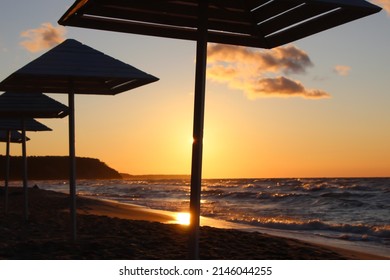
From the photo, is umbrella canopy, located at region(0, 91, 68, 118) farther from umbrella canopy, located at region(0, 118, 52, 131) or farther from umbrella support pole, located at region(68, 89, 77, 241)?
umbrella canopy, located at region(0, 118, 52, 131)

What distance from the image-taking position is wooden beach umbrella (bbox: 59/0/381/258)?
502cm

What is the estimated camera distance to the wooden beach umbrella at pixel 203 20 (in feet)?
16.5

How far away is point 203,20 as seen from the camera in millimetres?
5082

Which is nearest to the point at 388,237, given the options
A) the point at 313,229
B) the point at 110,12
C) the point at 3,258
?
the point at 313,229

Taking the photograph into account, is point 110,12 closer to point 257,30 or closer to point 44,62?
point 257,30

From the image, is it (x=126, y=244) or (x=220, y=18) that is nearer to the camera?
(x=220, y=18)

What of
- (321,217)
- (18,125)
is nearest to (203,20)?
(18,125)

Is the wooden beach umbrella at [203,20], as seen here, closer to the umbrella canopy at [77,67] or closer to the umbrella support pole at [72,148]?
the umbrella canopy at [77,67]

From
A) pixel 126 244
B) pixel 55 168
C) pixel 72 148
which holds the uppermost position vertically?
pixel 72 148

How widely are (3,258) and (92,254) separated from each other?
47.8 inches

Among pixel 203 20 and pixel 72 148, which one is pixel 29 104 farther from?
pixel 203 20

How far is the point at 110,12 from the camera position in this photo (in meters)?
5.68

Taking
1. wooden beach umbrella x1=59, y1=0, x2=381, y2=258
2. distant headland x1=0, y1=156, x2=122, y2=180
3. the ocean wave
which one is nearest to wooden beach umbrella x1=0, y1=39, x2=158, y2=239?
wooden beach umbrella x1=59, y1=0, x2=381, y2=258

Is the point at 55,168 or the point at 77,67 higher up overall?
the point at 77,67
